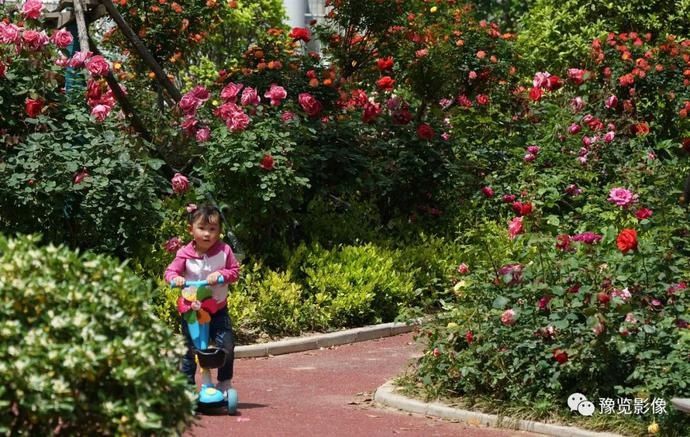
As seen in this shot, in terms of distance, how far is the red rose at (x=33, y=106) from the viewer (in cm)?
1066

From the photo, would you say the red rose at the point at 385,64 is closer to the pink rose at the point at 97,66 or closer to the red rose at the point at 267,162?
the red rose at the point at 267,162

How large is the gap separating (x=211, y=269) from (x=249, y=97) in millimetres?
3873

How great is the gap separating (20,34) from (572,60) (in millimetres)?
10062

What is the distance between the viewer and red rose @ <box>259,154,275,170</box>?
1131 centimetres

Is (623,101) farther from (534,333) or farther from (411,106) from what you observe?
(534,333)

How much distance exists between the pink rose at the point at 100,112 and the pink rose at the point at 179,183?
2.57 feet

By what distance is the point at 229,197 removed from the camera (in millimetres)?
11656

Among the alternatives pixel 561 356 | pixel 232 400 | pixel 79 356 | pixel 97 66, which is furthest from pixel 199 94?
pixel 79 356

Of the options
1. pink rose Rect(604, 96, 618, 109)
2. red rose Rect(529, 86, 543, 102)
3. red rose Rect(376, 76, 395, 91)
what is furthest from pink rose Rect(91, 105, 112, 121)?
pink rose Rect(604, 96, 618, 109)

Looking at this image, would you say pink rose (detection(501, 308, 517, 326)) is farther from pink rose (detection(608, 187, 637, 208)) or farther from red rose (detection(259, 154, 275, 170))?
red rose (detection(259, 154, 275, 170))

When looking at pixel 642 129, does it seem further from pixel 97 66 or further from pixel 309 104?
pixel 97 66

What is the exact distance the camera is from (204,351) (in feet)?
26.6

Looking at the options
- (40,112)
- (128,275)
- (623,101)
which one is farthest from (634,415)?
(623,101)

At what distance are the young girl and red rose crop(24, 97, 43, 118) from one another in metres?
2.96
